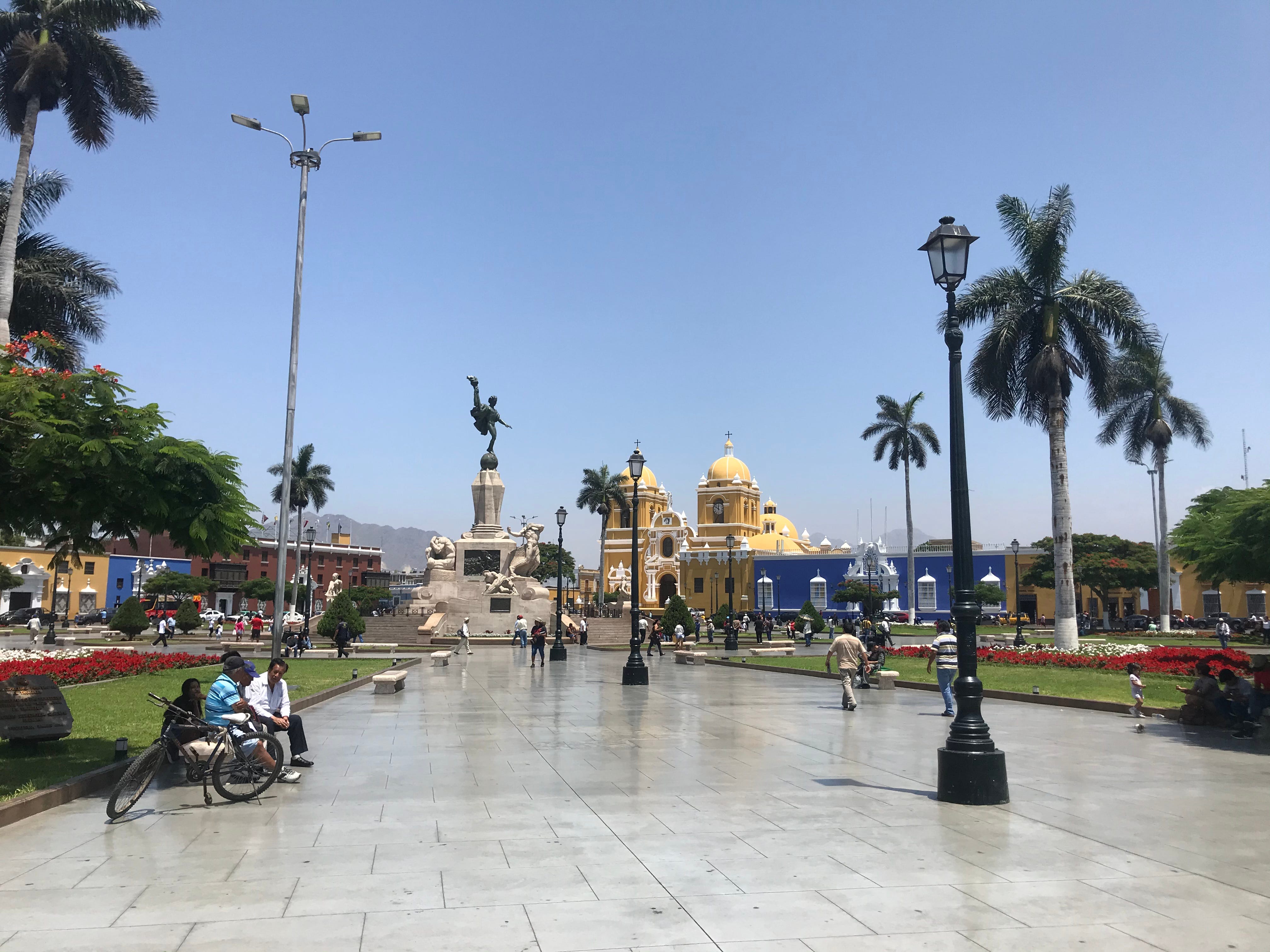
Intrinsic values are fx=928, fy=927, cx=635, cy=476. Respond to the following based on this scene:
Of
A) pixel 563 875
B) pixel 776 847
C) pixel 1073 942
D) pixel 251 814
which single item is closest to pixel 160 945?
pixel 563 875

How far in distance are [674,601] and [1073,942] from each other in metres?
42.9

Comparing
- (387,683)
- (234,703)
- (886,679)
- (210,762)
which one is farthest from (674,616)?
(210,762)

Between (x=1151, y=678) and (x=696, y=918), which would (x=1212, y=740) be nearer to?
(x=1151, y=678)

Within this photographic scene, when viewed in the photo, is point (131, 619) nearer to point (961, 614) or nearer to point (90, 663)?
point (90, 663)

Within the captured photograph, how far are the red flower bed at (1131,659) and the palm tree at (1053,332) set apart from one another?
8.40ft

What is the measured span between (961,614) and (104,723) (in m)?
11.2

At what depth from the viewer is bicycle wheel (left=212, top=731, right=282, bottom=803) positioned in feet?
26.6

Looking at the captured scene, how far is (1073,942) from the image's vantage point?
4.52 m

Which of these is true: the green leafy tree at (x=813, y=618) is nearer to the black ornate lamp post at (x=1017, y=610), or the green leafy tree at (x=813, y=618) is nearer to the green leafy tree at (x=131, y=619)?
the black ornate lamp post at (x=1017, y=610)

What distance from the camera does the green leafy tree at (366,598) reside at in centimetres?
5034

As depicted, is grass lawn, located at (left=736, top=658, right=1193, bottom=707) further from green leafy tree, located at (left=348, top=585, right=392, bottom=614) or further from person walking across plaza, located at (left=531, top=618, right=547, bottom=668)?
green leafy tree, located at (left=348, top=585, right=392, bottom=614)

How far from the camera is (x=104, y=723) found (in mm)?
12570

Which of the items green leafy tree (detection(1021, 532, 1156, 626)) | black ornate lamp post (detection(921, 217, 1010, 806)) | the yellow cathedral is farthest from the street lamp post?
the yellow cathedral

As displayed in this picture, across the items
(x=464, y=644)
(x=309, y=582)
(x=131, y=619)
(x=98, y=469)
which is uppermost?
(x=98, y=469)
